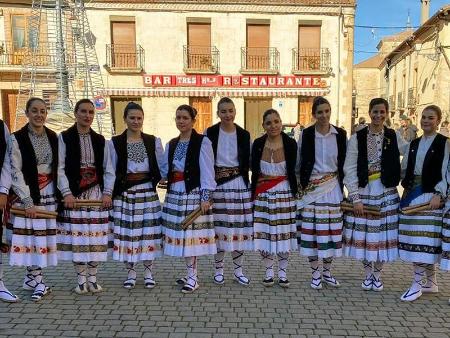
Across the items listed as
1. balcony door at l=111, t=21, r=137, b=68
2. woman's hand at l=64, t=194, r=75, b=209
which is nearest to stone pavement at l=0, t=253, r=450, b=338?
woman's hand at l=64, t=194, r=75, b=209

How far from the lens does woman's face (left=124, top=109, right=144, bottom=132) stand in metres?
4.06

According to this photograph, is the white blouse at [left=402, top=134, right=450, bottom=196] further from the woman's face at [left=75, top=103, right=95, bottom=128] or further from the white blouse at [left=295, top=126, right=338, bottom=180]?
the woman's face at [left=75, top=103, right=95, bottom=128]

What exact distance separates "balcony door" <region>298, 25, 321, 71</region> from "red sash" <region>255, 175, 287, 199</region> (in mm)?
15091

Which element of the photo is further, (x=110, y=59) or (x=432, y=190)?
(x=110, y=59)

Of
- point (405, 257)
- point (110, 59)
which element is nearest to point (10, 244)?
point (405, 257)

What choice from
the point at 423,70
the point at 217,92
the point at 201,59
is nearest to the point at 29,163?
the point at 217,92

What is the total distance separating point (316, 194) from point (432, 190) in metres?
1.01

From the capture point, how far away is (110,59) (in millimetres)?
18047

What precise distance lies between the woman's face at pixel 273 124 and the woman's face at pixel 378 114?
866 mm

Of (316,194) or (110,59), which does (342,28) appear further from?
(316,194)

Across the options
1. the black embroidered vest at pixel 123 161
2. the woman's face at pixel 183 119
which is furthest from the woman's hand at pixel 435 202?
the black embroidered vest at pixel 123 161

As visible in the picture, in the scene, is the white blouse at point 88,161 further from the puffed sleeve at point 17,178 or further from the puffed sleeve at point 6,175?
the puffed sleeve at point 6,175

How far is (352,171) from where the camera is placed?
13.3 ft

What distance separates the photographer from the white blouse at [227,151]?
426 cm
